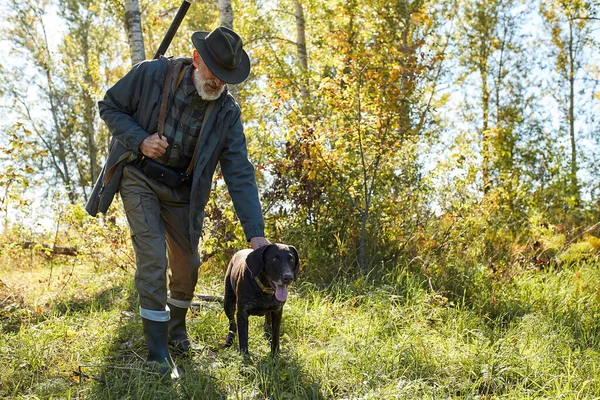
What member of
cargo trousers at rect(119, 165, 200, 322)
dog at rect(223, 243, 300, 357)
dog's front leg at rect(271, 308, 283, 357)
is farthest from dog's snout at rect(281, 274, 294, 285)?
cargo trousers at rect(119, 165, 200, 322)

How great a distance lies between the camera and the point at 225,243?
6.87 m

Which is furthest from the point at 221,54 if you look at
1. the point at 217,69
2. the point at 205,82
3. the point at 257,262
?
the point at 257,262

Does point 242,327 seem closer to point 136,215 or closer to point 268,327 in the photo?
point 268,327

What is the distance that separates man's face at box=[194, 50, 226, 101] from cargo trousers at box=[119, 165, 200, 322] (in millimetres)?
706

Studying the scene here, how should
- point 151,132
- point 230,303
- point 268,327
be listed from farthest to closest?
1. point 230,303
2. point 268,327
3. point 151,132

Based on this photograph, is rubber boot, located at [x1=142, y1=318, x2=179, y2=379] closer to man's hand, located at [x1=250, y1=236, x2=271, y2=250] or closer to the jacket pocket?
the jacket pocket

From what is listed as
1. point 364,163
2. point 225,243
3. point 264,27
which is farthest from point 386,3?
point 225,243

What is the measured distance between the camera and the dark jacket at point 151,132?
4051mm

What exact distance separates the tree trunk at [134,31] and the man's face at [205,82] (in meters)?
3.82

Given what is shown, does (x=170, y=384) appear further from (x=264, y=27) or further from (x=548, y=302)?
(x=264, y=27)

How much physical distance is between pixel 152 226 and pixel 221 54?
4.16 ft

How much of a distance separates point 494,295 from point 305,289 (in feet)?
6.11

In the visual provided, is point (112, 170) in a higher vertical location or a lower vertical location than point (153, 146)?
lower

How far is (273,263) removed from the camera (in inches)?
161
